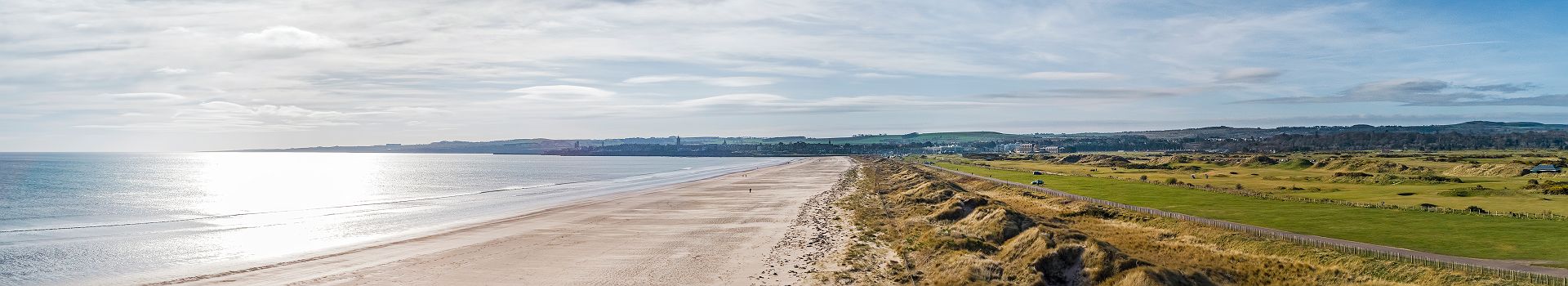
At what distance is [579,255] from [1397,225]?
29.5 m

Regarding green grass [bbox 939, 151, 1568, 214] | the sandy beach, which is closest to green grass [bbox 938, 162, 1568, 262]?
green grass [bbox 939, 151, 1568, 214]

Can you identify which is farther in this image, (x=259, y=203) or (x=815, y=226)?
(x=259, y=203)

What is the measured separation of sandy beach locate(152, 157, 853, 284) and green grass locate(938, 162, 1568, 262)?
1791cm

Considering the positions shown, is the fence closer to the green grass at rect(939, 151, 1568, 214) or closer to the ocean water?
the green grass at rect(939, 151, 1568, 214)

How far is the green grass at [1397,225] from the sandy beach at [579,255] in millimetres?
17914

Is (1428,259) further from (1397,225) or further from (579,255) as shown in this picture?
(579,255)

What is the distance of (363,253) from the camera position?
99.3ft

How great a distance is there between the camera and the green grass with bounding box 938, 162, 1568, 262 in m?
21.2

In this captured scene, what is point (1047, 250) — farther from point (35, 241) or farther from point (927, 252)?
point (35, 241)

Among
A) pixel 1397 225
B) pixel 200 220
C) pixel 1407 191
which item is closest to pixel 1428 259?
pixel 1397 225

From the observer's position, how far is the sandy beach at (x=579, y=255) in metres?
24.4

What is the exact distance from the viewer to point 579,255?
29.5 m

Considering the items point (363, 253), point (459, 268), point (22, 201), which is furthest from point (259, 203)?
point (459, 268)

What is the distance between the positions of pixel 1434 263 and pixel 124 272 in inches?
1535
